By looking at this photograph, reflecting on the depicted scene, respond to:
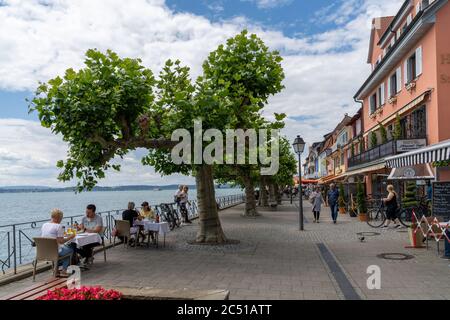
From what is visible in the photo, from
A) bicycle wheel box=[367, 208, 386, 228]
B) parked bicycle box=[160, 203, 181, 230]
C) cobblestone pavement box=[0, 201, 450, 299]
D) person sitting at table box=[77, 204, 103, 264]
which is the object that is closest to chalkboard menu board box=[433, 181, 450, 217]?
cobblestone pavement box=[0, 201, 450, 299]

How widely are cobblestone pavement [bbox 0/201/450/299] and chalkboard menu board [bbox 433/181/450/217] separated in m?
1.40

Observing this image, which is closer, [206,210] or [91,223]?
[91,223]

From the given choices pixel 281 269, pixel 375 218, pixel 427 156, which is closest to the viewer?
pixel 281 269

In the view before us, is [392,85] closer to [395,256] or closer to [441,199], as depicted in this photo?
[441,199]

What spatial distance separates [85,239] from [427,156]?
9053 mm

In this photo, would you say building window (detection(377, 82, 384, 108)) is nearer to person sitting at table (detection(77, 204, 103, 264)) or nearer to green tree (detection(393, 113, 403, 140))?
green tree (detection(393, 113, 403, 140))

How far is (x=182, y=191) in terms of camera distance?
20.6 metres

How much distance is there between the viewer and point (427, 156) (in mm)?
11664

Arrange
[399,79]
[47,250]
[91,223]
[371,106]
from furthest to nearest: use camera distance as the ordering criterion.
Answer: [371,106] → [399,79] → [91,223] → [47,250]

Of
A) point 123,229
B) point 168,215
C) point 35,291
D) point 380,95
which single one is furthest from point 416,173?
point 35,291

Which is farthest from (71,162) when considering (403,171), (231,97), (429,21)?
Result: (429,21)

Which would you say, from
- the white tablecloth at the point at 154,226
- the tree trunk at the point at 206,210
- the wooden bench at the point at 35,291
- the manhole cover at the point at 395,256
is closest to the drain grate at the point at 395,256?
the manhole cover at the point at 395,256

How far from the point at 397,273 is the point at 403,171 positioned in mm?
10609

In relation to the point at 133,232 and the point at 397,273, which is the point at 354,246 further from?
the point at 133,232
